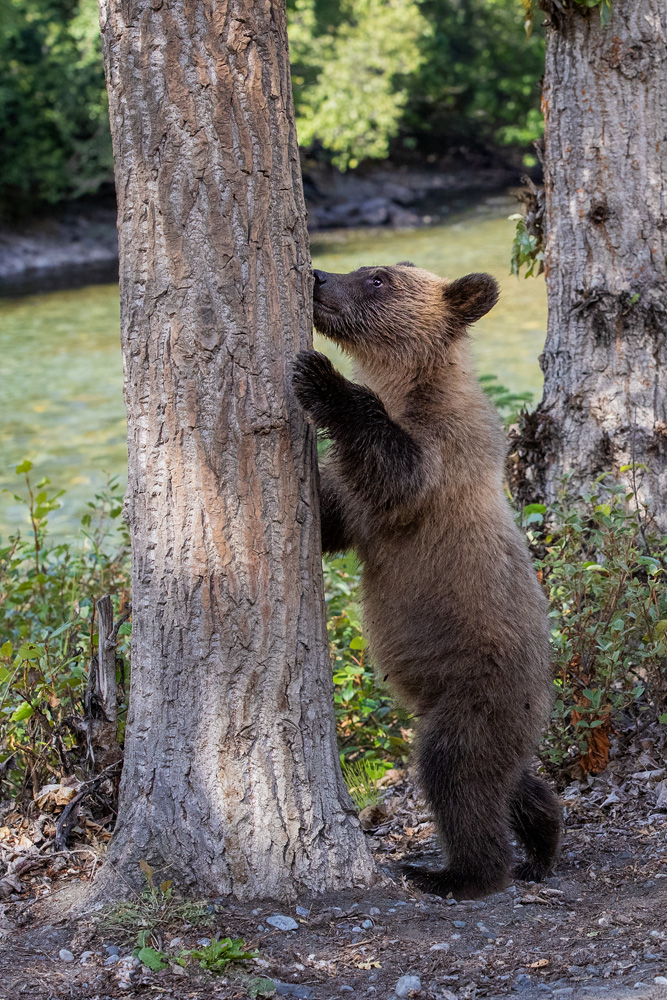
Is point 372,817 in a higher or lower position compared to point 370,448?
lower

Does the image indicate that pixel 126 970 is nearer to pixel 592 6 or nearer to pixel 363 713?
pixel 363 713

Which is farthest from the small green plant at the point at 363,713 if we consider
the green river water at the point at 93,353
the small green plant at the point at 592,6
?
the small green plant at the point at 592,6

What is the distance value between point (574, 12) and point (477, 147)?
1604 inches

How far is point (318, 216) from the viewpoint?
117 ft

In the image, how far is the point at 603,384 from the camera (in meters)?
5.54

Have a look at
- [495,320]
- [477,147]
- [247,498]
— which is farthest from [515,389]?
[477,147]

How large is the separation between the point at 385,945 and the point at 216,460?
1.57m

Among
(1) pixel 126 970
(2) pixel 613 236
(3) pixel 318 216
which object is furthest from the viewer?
(3) pixel 318 216

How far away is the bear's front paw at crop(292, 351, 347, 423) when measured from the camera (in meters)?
3.22

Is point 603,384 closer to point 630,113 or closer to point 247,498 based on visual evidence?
point 630,113

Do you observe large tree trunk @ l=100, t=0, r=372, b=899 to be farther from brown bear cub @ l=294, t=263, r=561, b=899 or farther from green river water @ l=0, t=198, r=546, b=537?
green river water @ l=0, t=198, r=546, b=537

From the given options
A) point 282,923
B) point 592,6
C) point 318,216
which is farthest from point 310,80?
point 282,923

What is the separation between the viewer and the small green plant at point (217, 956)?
2.81m

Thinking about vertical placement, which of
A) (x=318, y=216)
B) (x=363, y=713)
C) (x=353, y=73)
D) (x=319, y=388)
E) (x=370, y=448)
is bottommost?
(x=363, y=713)
